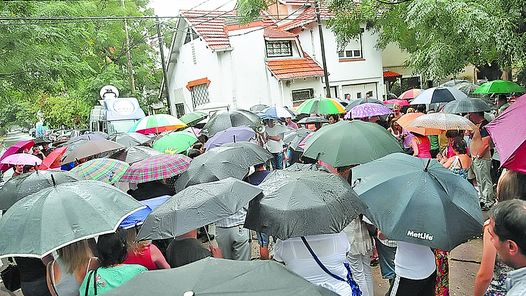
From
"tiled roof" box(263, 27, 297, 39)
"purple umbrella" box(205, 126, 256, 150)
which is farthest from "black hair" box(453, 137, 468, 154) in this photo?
"tiled roof" box(263, 27, 297, 39)

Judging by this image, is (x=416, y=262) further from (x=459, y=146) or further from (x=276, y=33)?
(x=276, y=33)

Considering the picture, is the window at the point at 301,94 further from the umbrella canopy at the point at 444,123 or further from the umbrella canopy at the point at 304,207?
the umbrella canopy at the point at 304,207

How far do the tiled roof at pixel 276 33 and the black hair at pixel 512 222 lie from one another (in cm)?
1956

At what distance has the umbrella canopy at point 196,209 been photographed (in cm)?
330

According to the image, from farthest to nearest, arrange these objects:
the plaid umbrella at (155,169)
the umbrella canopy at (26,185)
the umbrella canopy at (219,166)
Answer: the plaid umbrella at (155,169) < the umbrella canopy at (219,166) < the umbrella canopy at (26,185)

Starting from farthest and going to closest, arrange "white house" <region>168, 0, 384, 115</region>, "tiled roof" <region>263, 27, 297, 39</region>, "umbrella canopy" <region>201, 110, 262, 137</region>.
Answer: "tiled roof" <region>263, 27, 297, 39</region> < "white house" <region>168, 0, 384, 115</region> < "umbrella canopy" <region>201, 110, 262, 137</region>

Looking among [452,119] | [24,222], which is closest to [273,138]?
[452,119]

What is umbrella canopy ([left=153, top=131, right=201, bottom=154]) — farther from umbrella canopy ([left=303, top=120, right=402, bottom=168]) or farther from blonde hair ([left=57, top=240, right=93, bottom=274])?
blonde hair ([left=57, top=240, right=93, bottom=274])

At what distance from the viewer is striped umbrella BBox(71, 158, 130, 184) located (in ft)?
17.7

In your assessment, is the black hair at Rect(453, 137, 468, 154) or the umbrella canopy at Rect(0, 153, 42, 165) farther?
the umbrella canopy at Rect(0, 153, 42, 165)

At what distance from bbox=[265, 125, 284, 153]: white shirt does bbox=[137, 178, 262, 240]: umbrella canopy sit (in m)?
5.88

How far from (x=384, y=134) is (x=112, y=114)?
41.8 ft

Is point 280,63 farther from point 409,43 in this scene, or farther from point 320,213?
point 320,213

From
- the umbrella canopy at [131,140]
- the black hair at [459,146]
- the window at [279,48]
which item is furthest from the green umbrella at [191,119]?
the window at [279,48]
